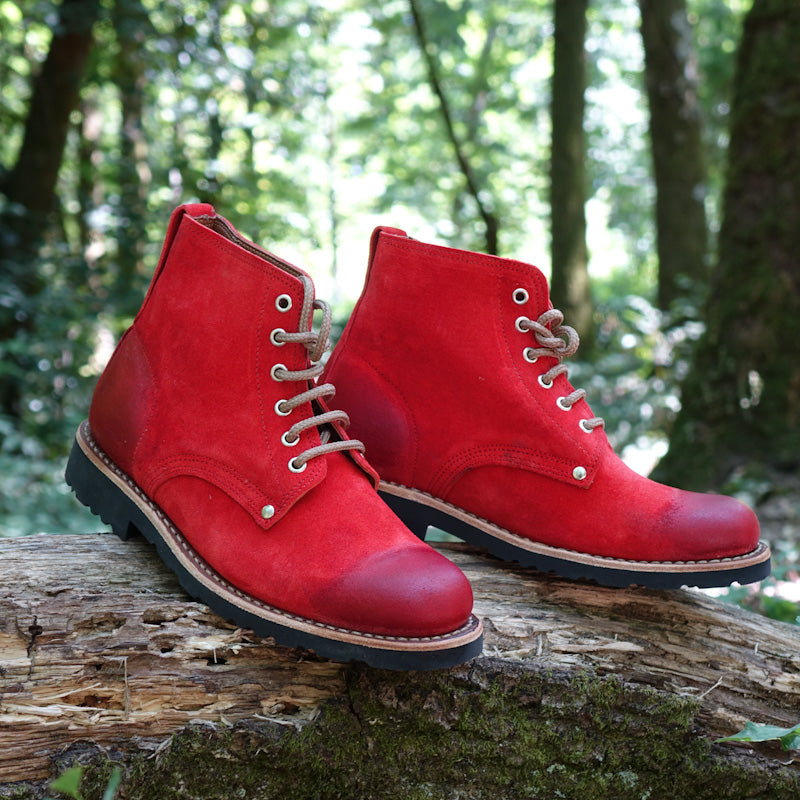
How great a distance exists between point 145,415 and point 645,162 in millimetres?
15854

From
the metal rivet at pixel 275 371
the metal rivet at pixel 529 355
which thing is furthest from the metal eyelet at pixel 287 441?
the metal rivet at pixel 529 355

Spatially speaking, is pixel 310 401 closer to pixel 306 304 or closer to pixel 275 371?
pixel 275 371

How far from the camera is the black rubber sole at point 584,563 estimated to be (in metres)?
1.67

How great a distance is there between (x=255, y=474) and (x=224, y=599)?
0.83ft

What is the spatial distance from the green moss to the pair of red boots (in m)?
0.19

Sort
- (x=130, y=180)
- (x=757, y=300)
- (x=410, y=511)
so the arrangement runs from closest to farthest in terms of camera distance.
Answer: (x=410, y=511) → (x=757, y=300) → (x=130, y=180)

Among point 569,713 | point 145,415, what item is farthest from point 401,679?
point 145,415

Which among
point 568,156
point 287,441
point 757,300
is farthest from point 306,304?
point 568,156

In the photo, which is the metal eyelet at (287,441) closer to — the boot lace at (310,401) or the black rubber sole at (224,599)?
the boot lace at (310,401)

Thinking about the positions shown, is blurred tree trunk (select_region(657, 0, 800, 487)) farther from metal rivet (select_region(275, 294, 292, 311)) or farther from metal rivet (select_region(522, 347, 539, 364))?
metal rivet (select_region(275, 294, 292, 311))

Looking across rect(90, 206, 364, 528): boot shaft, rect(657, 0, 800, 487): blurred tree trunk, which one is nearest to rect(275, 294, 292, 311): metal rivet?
rect(90, 206, 364, 528): boot shaft

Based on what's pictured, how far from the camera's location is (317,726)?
1474mm

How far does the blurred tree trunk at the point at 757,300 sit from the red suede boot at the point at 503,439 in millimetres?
2286

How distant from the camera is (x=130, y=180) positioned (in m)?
6.45
